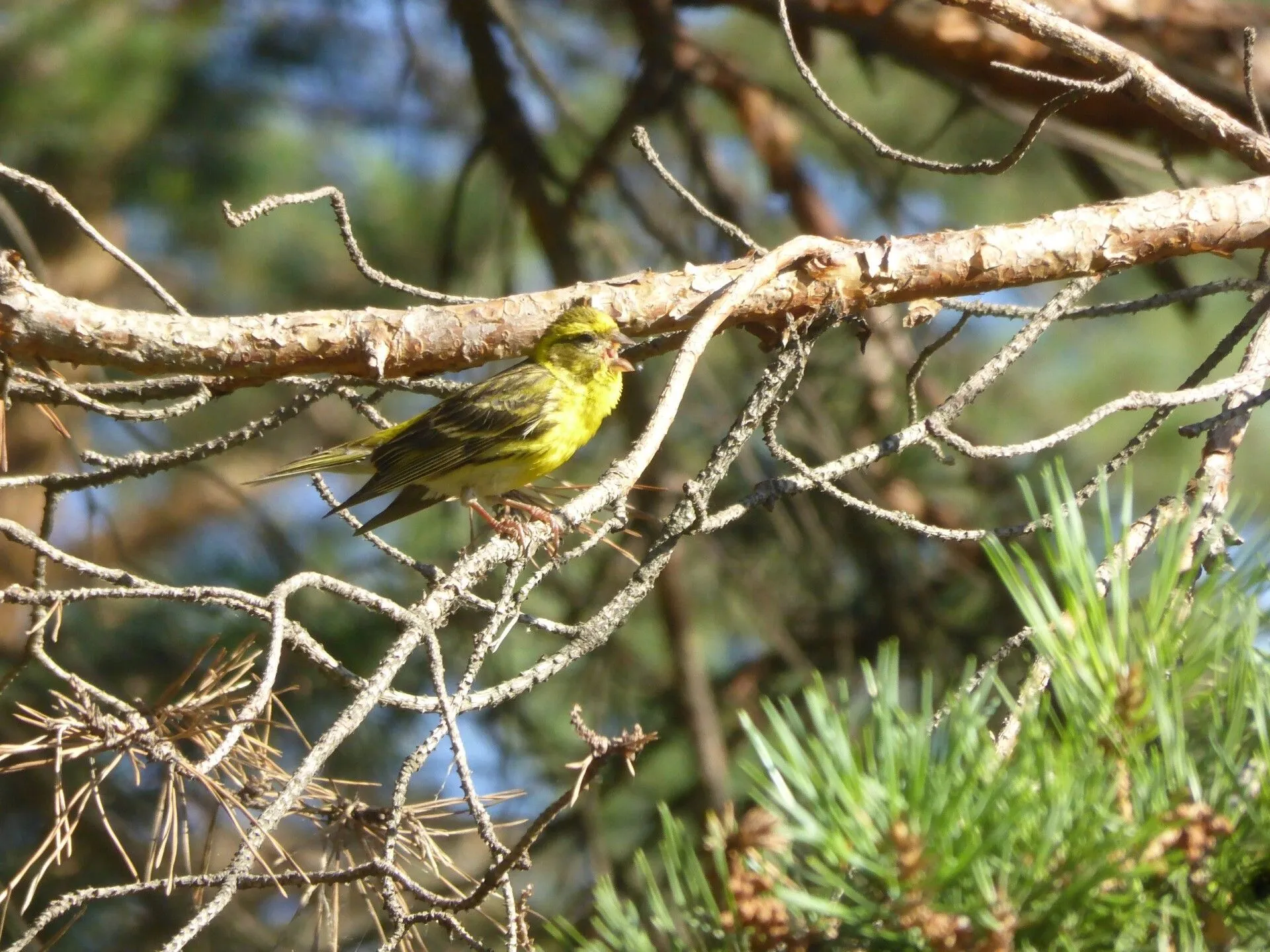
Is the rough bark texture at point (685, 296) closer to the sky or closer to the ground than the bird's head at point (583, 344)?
closer to the ground

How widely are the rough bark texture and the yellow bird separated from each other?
4.48 feet

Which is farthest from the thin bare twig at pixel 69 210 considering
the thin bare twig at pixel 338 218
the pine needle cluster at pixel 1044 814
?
the pine needle cluster at pixel 1044 814

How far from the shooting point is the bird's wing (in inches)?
159

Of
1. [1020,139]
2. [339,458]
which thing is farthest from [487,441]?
[1020,139]

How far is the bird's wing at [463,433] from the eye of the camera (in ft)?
13.3

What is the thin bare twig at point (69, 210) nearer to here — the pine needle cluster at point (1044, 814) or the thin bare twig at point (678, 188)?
the thin bare twig at point (678, 188)

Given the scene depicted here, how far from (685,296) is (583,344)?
2.99 ft

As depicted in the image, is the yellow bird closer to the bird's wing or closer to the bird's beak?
the bird's wing

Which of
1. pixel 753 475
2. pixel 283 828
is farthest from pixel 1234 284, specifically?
pixel 283 828

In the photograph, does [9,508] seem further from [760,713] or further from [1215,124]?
[1215,124]

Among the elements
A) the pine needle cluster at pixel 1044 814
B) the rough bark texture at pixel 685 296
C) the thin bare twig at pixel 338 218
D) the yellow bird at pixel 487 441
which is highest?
the yellow bird at pixel 487 441

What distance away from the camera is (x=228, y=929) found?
431 cm

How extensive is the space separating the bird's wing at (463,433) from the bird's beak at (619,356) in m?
0.66

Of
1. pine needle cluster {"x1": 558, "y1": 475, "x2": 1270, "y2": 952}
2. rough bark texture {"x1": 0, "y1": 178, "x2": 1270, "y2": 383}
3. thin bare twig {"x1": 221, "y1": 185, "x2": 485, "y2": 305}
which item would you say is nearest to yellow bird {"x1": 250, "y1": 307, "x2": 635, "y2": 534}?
thin bare twig {"x1": 221, "y1": 185, "x2": 485, "y2": 305}
